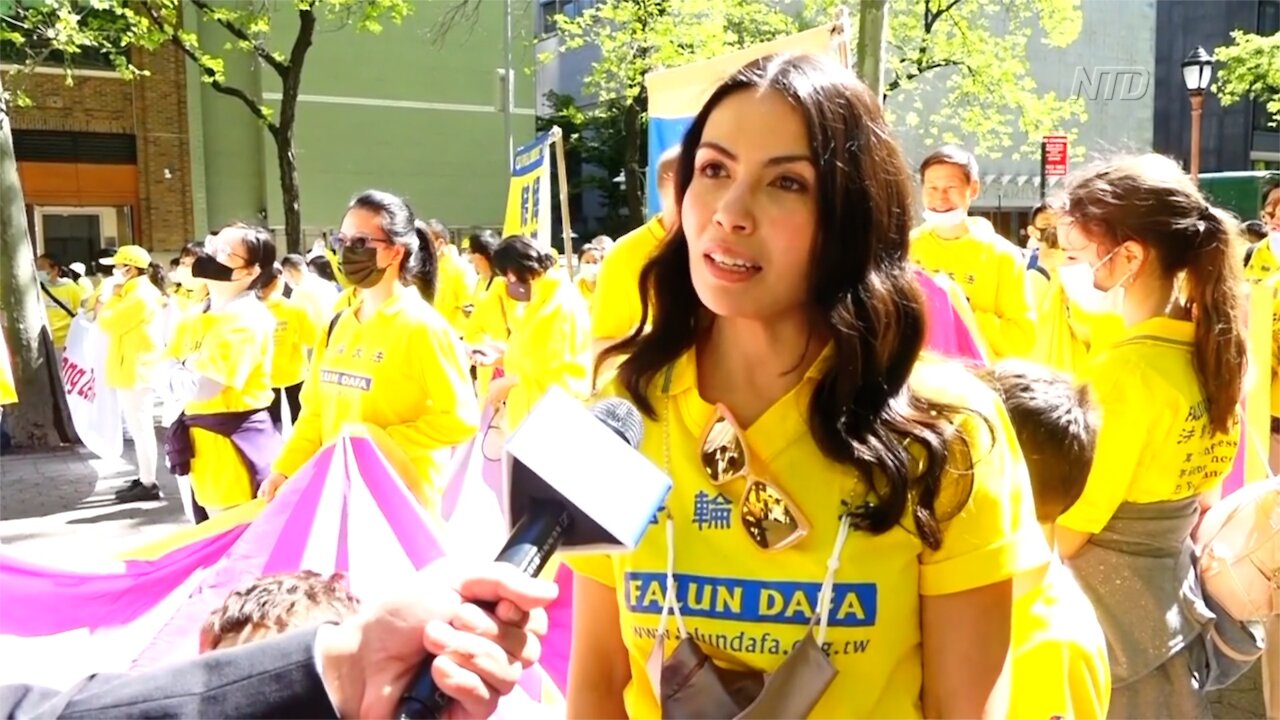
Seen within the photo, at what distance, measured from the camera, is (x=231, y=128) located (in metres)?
25.2

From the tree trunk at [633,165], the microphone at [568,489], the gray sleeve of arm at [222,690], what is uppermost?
the tree trunk at [633,165]

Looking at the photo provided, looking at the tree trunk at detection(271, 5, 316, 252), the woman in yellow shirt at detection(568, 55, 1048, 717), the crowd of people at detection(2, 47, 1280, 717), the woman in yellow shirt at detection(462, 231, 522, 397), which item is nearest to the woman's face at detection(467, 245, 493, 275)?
the woman in yellow shirt at detection(462, 231, 522, 397)

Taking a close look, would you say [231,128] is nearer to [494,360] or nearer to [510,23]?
[510,23]

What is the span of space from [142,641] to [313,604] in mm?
1675

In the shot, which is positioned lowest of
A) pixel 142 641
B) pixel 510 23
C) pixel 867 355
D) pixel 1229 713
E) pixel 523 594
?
pixel 1229 713

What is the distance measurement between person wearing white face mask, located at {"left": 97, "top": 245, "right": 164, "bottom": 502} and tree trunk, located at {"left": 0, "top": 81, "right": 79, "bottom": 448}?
5.93ft

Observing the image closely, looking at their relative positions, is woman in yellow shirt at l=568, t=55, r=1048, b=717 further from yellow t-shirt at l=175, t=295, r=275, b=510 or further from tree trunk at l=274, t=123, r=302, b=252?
tree trunk at l=274, t=123, r=302, b=252

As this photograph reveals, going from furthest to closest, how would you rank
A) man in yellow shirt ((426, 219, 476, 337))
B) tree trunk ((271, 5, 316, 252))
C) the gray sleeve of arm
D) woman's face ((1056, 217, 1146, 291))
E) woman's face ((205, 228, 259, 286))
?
tree trunk ((271, 5, 316, 252))
man in yellow shirt ((426, 219, 476, 337))
woman's face ((205, 228, 259, 286))
woman's face ((1056, 217, 1146, 291))
the gray sleeve of arm

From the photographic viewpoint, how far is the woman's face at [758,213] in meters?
1.48

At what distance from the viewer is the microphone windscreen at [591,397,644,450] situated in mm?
1398

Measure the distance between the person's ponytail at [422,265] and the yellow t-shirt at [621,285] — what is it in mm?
709

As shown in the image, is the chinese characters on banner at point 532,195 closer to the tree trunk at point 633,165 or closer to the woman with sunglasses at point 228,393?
the woman with sunglasses at point 228,393

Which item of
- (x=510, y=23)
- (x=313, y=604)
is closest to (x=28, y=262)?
(x=313, y=604)

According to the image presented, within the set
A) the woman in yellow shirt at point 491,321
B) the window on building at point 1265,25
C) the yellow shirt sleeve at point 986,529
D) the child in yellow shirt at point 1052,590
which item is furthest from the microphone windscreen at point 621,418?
the window on building at point 1265,25
